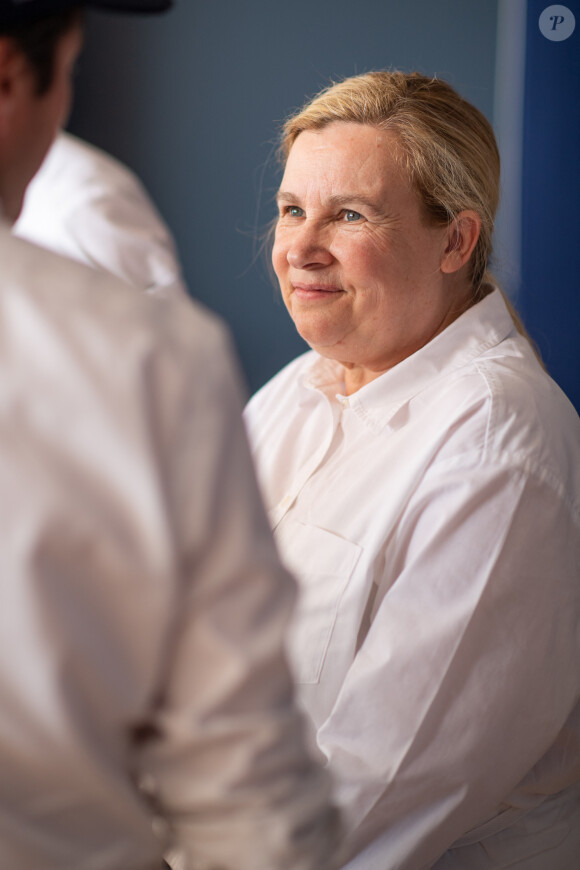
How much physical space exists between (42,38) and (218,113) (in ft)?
7.65

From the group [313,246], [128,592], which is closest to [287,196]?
[313,246]

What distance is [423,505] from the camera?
127 cm

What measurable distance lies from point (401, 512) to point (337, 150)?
64cm

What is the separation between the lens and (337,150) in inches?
59.1

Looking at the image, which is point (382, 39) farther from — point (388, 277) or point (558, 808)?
point (558, 808)

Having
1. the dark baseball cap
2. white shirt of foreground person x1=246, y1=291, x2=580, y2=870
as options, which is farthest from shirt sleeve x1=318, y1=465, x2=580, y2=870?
the dark baseball cap

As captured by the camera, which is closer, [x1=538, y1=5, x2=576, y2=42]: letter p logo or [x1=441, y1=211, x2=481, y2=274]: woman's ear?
[x1=441, y1=211, x2=481, y2=274]: woman's ear

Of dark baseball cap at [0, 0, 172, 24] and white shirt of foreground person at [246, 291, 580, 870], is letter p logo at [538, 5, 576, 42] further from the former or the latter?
dark baseball cap at [0, 0, 172, 24]

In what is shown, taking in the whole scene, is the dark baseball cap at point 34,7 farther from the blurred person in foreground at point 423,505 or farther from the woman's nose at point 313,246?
the woman's nose at point 313,246

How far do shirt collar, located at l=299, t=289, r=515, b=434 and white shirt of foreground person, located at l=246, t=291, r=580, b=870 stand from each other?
17 millimetres

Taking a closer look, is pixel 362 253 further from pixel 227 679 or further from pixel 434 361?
pixel 227 679

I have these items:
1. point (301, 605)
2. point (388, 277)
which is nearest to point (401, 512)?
point (301, 605)

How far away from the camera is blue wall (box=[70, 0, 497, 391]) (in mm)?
2662

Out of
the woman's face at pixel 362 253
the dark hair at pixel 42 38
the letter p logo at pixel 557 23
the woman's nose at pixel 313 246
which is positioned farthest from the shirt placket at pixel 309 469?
the dark hair at pixel 42 38
